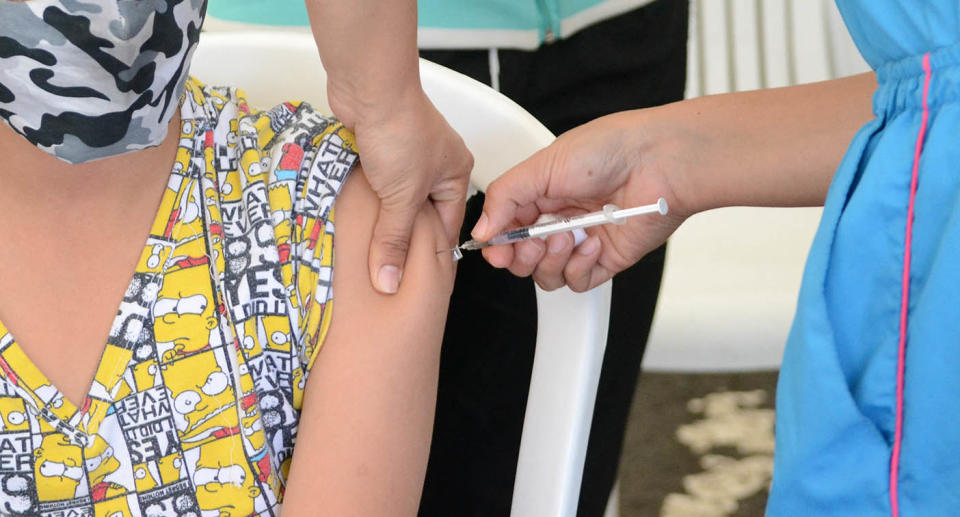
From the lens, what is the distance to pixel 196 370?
1.02 m

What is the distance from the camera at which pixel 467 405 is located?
1313mm

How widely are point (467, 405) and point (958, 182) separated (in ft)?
2.47

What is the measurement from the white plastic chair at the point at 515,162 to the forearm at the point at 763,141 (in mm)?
149

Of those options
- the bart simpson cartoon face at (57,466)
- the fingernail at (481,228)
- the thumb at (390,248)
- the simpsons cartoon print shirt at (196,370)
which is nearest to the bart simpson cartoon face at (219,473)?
the simpsons cartoon print shirt at (196,370)

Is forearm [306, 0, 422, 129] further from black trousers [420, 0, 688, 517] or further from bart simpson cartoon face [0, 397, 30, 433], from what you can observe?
bart simpson cartoon face [0, 397, 30, 433]

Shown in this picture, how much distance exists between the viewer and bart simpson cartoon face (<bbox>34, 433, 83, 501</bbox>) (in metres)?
1.00

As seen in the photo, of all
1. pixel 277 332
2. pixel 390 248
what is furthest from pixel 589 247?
pixel 277 332

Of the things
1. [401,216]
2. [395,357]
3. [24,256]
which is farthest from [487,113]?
[24,256]

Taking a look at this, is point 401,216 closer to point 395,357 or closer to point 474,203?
point 395,357

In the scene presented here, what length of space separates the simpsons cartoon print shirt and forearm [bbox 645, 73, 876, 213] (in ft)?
1.20

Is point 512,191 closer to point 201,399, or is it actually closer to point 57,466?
point 201,399

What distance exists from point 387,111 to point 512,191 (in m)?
0.20

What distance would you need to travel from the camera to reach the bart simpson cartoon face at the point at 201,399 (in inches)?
40.2

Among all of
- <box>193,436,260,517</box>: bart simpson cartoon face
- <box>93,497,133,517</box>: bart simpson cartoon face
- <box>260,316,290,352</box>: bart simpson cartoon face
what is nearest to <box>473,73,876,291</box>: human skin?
<box>260,316,290,352</box>: bart simpson cartoon face
